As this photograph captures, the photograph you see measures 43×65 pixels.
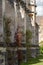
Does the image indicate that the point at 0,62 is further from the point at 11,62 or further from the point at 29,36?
the point at 29,36

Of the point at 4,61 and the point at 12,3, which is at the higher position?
the point at 12,3

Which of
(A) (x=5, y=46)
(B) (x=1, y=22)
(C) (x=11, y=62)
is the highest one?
(B) (x=1, y=22)

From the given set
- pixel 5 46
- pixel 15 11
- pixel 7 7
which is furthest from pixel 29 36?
pixel 5 46

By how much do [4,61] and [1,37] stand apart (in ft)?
A: 3.84

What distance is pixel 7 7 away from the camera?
59.7 feet

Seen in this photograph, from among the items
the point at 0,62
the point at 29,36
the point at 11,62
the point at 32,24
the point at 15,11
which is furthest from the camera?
the point at 32,24

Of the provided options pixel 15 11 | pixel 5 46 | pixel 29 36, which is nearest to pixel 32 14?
pixel 29 36

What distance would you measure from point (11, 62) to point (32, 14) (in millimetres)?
18385

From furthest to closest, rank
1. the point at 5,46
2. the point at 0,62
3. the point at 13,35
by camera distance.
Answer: the point at 13,35 → the point at 5,46 → the point at 0,62

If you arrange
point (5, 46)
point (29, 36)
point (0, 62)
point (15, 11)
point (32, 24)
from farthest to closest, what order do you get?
point (32, 24), point (29, 36), point (15, 11), point (5, 46), point (0, 62)

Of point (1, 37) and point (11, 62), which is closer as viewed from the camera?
point (1, 37)

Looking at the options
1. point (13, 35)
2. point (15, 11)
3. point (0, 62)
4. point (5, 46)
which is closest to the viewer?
point (0, 62)

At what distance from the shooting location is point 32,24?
34375 millimetres

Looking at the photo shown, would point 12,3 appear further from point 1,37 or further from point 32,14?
point 32,14
